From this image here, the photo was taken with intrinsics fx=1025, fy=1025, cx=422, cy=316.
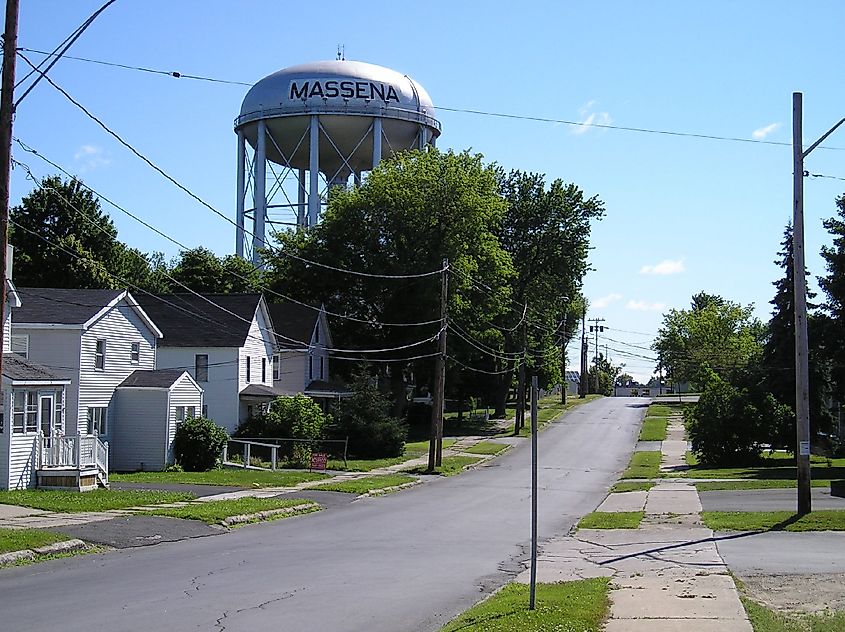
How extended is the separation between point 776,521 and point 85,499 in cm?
1747

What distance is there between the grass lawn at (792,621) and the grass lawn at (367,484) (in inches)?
914

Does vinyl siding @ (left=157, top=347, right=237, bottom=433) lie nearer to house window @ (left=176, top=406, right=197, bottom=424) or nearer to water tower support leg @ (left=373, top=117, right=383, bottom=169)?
house window @ (left=176, top=406, right=197, bottom=424)

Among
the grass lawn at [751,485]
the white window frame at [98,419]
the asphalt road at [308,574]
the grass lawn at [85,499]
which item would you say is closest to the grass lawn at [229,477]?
the white window frame at [98,419]

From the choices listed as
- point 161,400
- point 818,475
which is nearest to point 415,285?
point 161,400

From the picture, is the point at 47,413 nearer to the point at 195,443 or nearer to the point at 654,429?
the point at 195,443

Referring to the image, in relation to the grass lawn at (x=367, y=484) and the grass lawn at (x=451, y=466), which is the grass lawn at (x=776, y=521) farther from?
the grass lawn at (x=451, y=466)

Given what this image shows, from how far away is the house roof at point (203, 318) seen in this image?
47.2m

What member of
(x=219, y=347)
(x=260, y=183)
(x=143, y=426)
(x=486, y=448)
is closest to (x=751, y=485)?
(x=143, y=426)

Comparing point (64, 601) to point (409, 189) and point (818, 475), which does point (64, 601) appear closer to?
point (818, 475)

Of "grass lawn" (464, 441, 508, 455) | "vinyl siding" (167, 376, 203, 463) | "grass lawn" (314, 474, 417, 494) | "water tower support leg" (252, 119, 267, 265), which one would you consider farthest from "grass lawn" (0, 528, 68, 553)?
"water tower support leg" (252, 119, 267, 265)

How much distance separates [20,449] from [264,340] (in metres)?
22.4

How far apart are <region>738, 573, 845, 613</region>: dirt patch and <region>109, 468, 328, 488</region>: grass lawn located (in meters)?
22.2

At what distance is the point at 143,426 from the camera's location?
3900 cm

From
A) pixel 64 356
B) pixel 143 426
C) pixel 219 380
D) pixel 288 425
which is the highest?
pixel 64 356
